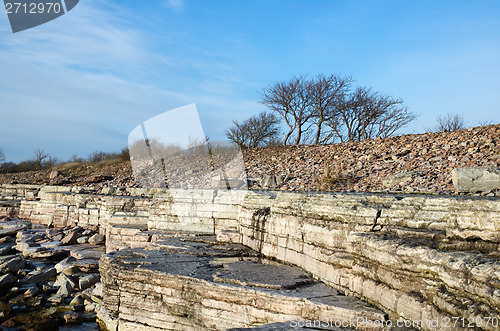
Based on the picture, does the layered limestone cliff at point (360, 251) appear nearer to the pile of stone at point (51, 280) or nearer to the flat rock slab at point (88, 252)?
the pile of stone at point (51, 280)

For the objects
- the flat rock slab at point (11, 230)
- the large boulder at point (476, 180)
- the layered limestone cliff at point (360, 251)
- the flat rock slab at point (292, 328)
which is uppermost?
the large boulder at point (476, 180)

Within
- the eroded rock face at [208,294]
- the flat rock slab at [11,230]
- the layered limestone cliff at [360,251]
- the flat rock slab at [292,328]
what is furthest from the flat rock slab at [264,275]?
the flat rock slab at [11,230]

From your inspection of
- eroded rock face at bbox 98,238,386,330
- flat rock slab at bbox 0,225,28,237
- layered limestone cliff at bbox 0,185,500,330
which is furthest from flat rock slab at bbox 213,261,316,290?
flat rock slab at bbox 0,225,28,237

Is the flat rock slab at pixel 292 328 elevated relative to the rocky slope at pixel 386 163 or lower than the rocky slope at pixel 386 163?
lower

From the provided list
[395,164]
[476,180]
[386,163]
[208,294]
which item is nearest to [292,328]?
[208,294]

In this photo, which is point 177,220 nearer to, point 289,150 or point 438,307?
point 438,307

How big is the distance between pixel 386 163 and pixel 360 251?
704 centimetres

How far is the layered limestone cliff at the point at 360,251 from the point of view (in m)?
2.61

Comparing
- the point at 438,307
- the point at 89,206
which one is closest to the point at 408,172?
the point at 438,307

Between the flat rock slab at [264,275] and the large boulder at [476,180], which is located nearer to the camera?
the flat rock slab at [264,275]

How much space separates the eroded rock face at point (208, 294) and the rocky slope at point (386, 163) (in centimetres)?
428

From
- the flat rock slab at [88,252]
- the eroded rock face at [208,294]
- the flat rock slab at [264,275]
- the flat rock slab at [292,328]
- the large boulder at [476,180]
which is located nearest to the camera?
the flat rock slab at [292,328]

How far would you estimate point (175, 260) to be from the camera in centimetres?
514

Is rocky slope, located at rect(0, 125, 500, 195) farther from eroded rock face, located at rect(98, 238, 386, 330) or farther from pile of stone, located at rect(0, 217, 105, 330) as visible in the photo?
pile of stone, located at rect(0, 217, 105, 330)
